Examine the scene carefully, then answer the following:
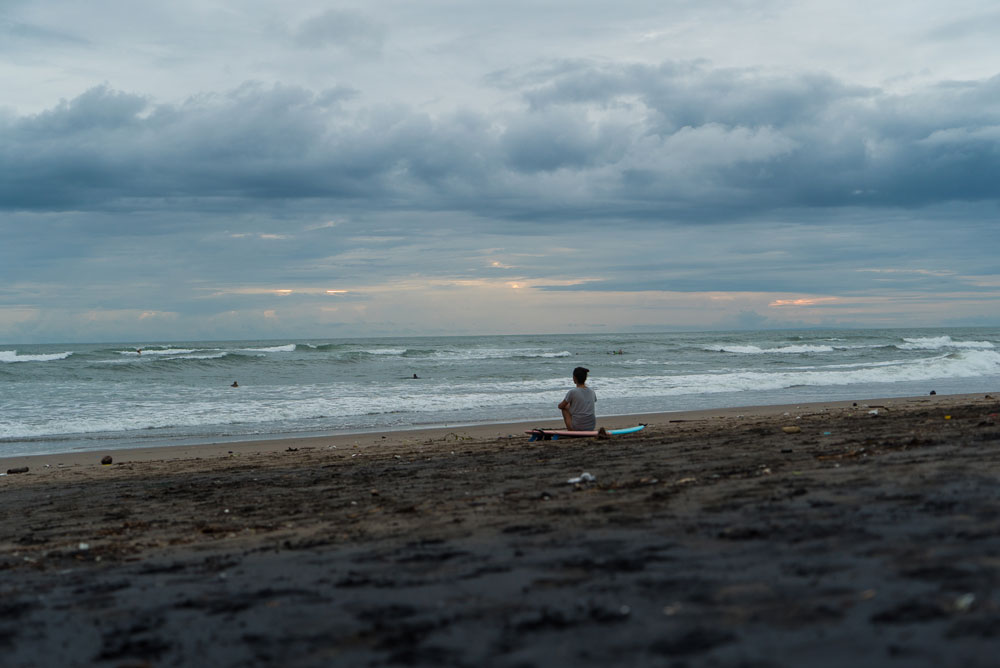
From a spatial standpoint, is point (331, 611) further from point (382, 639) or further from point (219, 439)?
point (219, 439)

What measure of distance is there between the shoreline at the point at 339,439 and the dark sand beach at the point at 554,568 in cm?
593

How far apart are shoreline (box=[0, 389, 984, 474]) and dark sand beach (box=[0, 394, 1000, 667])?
19.4ft

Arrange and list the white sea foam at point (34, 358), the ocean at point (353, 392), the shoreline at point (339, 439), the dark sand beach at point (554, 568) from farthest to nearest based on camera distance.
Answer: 1. the white sea foam at point (34, 358)
2. the ocean at point (353, 392)
3. the shoreline at point (339, 439)
4. the dark sand beach at point (554, 568)

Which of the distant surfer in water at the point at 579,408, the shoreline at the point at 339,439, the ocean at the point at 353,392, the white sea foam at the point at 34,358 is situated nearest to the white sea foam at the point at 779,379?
the ocean at the point at 353,392

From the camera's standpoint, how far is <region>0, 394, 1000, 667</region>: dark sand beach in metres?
3.14

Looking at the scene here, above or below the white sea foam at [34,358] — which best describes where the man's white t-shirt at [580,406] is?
below

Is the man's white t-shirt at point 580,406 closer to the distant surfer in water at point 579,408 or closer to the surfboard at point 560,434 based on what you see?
the distant surfer in water at point 579,408

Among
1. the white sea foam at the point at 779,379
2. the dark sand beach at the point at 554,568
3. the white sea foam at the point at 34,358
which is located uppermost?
the white sea foam at the point at 34,358

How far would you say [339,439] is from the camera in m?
16.3

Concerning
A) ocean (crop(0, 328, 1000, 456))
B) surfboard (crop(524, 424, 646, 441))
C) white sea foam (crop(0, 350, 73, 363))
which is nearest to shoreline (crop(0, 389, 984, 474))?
ocean (crop(0, 328, 1000, 456))

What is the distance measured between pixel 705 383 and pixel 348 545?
24774 millimetres

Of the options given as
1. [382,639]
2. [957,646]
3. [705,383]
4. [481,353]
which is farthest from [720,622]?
[481,353]

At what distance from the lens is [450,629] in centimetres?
345

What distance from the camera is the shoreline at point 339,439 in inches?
570
